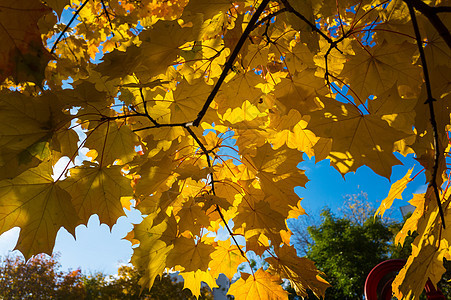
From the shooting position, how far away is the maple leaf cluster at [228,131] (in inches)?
29.9

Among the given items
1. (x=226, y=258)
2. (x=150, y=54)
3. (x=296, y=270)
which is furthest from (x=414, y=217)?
(x=150, y=54)

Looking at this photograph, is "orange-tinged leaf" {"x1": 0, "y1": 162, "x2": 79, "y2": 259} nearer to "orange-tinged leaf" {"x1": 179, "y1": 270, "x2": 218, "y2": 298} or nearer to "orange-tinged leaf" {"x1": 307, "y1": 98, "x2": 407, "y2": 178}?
"orange-tinged leaf" {"x1": 179, "y1": 270, "x2": 218, "y2": 298}

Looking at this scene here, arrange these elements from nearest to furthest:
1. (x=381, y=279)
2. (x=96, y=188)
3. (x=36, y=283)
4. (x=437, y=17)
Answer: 1. (x=437, y=17)
2. (x=96, y=188)
3. (x=381, y=279)
4. (x=36, y=283)

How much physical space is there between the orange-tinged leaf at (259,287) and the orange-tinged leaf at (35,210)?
2.13 ft

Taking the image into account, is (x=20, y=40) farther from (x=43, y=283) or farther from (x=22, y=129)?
(x=43, y=283)

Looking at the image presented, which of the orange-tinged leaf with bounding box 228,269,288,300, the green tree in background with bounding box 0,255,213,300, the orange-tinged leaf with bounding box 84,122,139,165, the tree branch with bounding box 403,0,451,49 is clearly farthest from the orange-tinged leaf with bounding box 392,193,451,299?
the green tree in background with bounding box 0,255,213,300

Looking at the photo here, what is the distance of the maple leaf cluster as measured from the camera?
2.49 ft

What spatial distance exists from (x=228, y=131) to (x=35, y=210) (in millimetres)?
653

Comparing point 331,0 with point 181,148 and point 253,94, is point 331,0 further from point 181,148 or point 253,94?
point 181,148

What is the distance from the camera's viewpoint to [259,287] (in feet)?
3.82

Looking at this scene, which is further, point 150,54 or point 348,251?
point 348,251

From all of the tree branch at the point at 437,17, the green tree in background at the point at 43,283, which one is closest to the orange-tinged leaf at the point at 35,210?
the tree branch at the point at 437,17

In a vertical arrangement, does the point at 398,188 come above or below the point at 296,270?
above

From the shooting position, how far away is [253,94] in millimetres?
1196
